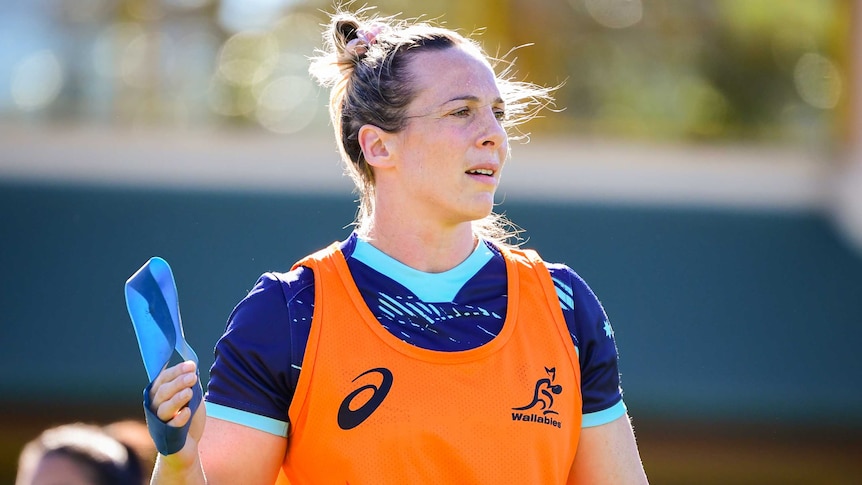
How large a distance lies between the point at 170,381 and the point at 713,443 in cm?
457

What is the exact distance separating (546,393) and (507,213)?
4.66m

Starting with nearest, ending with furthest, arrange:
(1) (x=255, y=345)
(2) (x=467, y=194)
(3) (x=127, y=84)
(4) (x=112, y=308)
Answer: (1) (x=255, y=345)
(2) (x=467, y=194)
(4) (x=112, y=308)
(3) (x=127, y=84)

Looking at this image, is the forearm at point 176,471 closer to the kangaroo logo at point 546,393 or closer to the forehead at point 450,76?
the kangaroo logo at point 546,393

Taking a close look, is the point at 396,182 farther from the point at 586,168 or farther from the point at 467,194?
the point at 586,168

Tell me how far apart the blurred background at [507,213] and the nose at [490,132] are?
3.42 metres

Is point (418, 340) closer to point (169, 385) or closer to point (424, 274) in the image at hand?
point (424, 274)

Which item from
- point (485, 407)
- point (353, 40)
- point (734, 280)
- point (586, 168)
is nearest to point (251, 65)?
point (586, 168)

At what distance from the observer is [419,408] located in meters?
2.18

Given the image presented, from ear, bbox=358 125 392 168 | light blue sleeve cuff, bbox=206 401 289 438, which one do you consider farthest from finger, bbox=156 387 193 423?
ear, bbox=358 125 392 168

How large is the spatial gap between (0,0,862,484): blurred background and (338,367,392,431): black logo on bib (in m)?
3.41

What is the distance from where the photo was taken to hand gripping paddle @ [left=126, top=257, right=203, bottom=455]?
1901 millimetres

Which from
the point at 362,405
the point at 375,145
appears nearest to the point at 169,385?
the point at 362,405

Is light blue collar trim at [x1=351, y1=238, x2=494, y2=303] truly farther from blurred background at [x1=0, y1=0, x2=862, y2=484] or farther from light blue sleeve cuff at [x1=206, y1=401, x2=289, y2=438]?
blurred background at [x1=0, y1=0, x2=862, y2=484]

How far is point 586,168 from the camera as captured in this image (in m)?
7.53
